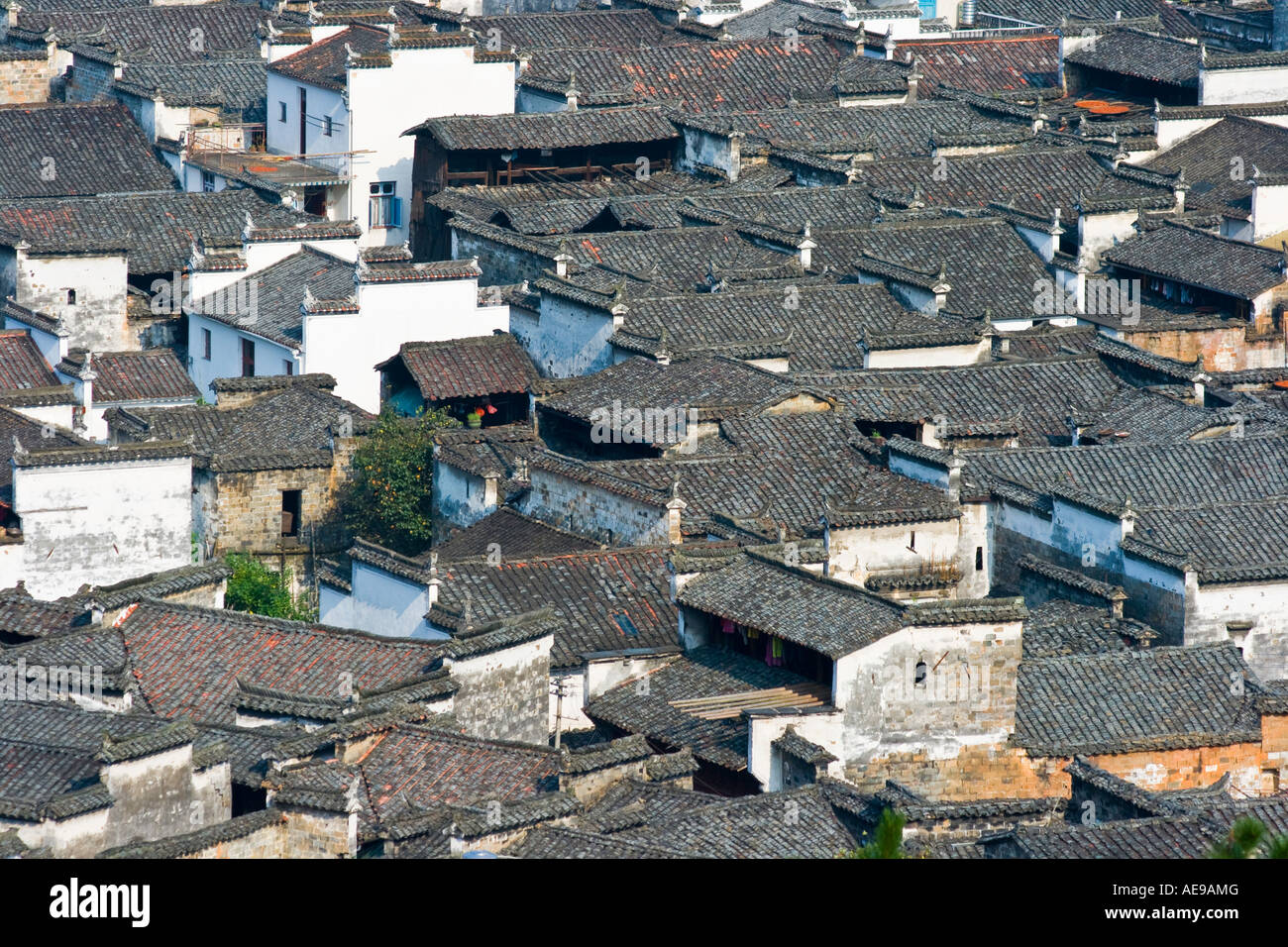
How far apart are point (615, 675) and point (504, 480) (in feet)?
25.4

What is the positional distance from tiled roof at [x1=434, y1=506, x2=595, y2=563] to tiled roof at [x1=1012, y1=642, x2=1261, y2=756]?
842 centimetres

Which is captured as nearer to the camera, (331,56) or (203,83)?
(331,56)

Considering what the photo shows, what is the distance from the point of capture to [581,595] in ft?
Answer: 130

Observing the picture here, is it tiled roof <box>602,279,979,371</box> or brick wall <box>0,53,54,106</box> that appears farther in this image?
brick wall <box>0,53,54,106</box>

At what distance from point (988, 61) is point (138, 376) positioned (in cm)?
2856

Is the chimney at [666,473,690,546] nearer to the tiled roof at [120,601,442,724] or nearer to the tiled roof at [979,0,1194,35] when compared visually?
the tiled roof at [120,601,442,724]

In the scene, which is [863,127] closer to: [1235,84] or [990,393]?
[1235,84]

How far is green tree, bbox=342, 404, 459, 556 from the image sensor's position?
47.1 metres

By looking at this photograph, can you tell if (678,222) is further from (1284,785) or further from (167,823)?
(167,823)

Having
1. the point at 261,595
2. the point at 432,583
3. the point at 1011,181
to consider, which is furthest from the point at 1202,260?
the point at 432,583

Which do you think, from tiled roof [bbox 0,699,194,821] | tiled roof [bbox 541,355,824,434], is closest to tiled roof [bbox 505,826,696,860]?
tiled roof [bbox 0,699,194,821]

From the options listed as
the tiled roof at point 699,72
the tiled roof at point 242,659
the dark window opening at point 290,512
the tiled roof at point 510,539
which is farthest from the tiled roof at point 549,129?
the tiled roof at point 242,659

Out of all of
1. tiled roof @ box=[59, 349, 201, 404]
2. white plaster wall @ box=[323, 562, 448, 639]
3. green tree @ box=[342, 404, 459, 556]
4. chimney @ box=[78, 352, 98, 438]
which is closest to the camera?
white plaster wall @ box=[323, 562, 448, 639]

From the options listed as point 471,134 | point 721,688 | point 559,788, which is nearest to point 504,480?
point 721,688
